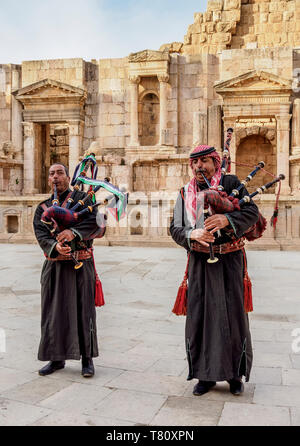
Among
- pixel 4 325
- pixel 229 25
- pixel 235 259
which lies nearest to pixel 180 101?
pixel 229 25

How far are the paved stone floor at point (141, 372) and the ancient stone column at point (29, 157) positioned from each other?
15483 mm

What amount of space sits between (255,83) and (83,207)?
18.1 metres

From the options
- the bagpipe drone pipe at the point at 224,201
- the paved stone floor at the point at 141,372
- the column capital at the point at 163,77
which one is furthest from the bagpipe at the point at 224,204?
the column capital at the point at 163,77

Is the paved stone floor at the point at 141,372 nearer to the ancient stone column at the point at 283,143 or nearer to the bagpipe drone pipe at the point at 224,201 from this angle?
the bagpipe drone pipe at the point at 224,201

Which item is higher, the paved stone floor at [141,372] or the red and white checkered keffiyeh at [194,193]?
the red and white checkered keffiyeh at [194,193]

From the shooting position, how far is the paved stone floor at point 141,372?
3344 mm

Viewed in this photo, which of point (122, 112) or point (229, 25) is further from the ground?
point (229, 25)

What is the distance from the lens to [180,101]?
22609mm

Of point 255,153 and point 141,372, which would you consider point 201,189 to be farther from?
point 255,153

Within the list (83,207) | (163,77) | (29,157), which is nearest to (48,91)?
(29,157)

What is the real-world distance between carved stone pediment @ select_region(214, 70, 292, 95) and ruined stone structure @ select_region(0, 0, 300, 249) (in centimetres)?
4

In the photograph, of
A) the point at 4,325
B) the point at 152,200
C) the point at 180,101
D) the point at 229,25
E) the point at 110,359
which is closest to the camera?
the point at 110,359

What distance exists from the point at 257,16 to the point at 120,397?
27120mm

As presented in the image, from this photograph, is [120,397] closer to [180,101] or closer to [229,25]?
[180,101]
